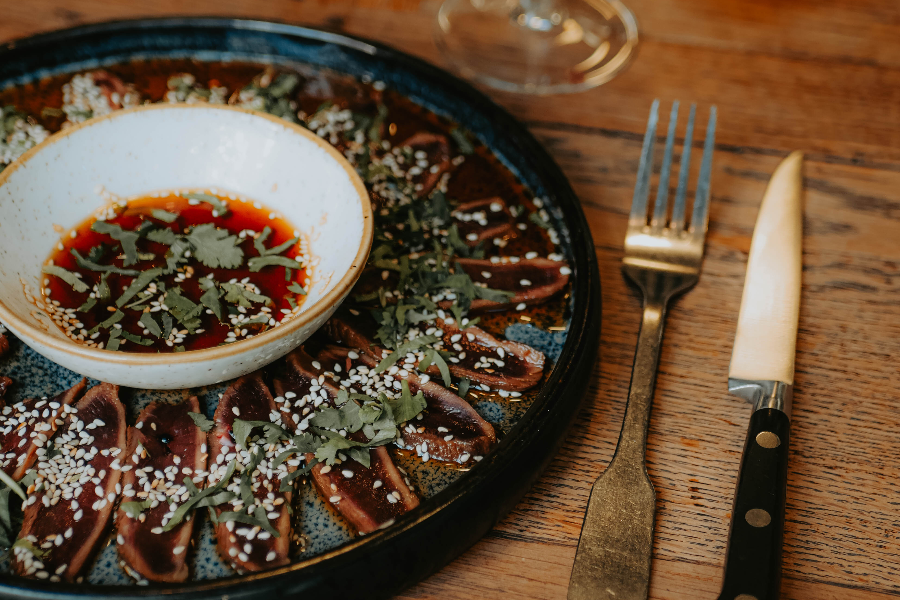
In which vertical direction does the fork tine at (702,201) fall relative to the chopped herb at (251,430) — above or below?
above

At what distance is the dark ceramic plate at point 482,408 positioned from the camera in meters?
0.99

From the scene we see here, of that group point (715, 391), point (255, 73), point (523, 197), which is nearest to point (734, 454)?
point (715, 391)

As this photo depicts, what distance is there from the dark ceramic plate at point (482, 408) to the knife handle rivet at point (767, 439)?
308mm

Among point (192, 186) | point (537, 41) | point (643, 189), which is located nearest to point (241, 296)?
point (192, 186)

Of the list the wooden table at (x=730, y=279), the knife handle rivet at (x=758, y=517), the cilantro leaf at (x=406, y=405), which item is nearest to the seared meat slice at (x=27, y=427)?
the cilantro leaf at (x=406, y=405)

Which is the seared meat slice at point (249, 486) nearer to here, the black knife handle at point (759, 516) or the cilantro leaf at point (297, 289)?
the cilantro leaf at point (297, 289)

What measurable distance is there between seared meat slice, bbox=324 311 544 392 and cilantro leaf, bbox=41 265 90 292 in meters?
0.48

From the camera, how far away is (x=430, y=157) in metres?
1.77

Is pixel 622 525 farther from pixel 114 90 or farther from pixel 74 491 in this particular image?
pixel 114 90

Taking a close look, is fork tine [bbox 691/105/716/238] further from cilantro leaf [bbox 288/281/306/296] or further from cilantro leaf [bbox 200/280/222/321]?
cilantro leaf [bbox 200/280/222/321]

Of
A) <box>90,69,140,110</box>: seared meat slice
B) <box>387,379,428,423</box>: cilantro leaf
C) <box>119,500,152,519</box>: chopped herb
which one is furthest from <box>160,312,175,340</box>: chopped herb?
<box>90,69,140,110</box>: seared meat slice

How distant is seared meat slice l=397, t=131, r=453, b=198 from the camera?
1719 millimetres

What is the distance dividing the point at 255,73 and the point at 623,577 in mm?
1562

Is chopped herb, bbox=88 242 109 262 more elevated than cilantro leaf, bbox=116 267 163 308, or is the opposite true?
chopped herb, bbox=88 242 109 262
